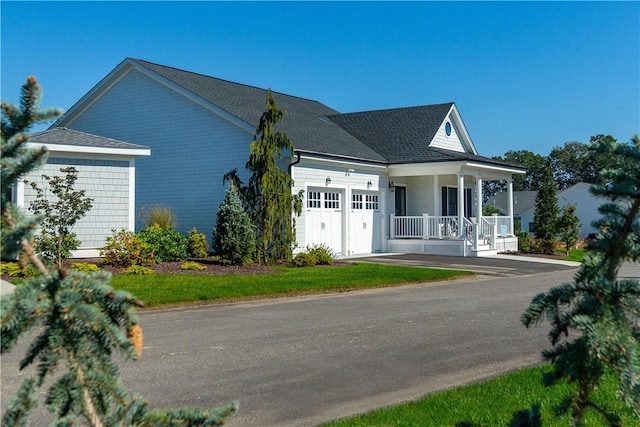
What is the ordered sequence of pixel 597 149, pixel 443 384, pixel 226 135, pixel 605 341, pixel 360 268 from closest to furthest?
1. pixel 605 341
2. pixel 597 149
3. pixel 443 384
4. pixel 360 268
5. pixel 226 135

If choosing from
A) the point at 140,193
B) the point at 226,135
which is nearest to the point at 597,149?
the point at 226,135

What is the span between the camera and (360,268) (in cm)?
1981

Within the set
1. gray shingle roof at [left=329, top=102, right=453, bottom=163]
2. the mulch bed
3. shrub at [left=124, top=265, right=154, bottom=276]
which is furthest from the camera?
gray shingle roof at [left=329, top=102, right=453, bottom=163]

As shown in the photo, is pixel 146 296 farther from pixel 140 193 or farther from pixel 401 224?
pixel 401 224

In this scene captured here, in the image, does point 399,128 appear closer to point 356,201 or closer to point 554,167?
point 356,201

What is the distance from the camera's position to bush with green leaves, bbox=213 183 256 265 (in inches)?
761

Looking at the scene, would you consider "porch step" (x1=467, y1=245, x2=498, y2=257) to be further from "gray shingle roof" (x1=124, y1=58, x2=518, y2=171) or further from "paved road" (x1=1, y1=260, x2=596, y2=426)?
"paved road" (x1=1, y1=260, x2=596, y2=426)

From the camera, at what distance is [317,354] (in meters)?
8.41

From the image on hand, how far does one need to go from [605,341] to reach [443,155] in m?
25.6

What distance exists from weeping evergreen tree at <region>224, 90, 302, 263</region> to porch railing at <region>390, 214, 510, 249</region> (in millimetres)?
A: 8041

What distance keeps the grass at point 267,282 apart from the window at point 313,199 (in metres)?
4.39

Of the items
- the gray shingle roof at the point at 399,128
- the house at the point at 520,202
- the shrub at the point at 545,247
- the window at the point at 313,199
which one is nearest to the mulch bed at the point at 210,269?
the window at the point at 313,199

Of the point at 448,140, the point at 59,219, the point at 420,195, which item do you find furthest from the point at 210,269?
the point at 448,140

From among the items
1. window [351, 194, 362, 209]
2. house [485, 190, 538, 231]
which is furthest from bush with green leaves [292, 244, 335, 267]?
house [485, 190, 538, 231]
